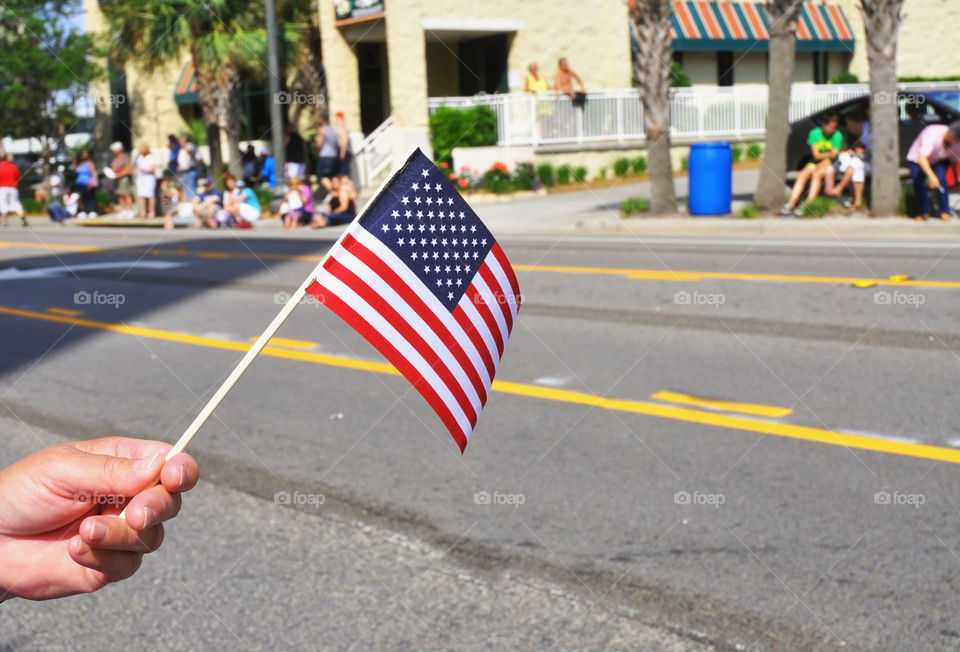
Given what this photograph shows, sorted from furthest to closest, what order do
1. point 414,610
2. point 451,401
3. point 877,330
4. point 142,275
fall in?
point 142,275 → point 877,330 → point 414,610 → point 451,401

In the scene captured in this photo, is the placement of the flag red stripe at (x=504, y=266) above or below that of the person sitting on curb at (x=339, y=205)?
above

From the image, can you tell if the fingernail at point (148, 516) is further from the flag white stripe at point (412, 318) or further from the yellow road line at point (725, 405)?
the yellow road line at point (725, 405)

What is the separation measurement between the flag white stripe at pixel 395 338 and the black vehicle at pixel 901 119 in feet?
57.3

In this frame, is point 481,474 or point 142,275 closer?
point 481,474

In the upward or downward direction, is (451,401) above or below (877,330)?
above

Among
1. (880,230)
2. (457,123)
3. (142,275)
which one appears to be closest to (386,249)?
(142,275)

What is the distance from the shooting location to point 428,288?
8.25 ft

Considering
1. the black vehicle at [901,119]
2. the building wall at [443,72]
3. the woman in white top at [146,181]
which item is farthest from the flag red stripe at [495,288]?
the building wall at [443,72]

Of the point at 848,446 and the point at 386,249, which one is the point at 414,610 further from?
the point at 848,446

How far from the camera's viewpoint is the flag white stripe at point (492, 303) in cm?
265

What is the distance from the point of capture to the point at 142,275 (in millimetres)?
14781

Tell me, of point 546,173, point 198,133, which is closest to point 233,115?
point 198,133

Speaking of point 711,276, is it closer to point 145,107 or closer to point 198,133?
point 198,133

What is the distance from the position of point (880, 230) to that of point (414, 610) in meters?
13.0
